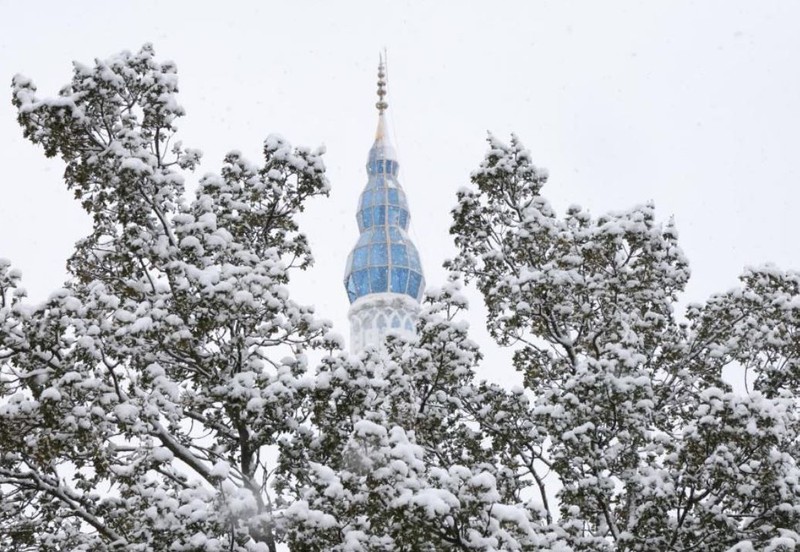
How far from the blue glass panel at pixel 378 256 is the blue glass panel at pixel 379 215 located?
297 cm

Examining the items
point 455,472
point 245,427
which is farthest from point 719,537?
point 245,427

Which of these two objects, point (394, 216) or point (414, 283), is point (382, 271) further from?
point (394, 216)

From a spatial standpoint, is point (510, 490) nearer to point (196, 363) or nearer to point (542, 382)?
point (542, 382)

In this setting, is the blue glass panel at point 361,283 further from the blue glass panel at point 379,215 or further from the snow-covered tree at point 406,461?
the snow-covered tree at point 406,461

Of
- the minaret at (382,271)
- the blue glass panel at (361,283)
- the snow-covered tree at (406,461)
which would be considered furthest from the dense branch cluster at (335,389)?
the blue glass panel at (361,283)

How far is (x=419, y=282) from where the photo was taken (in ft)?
219

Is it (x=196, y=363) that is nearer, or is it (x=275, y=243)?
(x=196, y=363)

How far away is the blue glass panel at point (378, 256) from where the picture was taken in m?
64.8

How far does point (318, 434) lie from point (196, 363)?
5.04ft

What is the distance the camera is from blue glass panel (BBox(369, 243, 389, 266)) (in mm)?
64750

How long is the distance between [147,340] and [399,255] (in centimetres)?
5406

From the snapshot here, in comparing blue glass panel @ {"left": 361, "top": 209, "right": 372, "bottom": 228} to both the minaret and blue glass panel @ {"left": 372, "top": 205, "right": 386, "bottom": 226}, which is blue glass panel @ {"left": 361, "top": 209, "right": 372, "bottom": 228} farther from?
blue glass panel @ {"left": 372, "top": 205, "right": 386, "bottom": 226}

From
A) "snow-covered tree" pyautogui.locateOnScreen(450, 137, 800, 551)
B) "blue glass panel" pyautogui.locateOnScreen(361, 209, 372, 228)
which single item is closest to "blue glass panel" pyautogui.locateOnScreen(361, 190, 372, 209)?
"blue glass panel" pyautogui.locateOnScreen(361, 209, 372, 228)

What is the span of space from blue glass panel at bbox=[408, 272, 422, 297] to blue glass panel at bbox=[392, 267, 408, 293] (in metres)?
0.40
